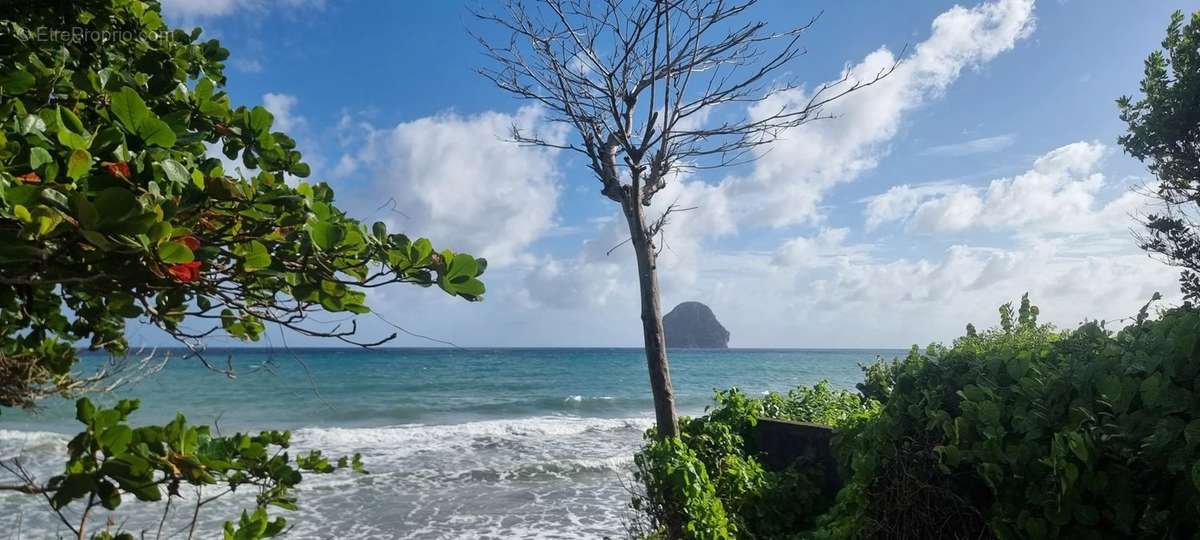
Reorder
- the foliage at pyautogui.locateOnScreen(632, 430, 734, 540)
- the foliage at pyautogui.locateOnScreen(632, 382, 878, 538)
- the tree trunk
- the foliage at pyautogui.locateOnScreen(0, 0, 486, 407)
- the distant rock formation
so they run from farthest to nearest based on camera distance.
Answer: the distant rock formation, the tree trunk, the foliage at pyautogui.locateOnScreen(632, 382, 878, 538), the foliage at pyautogui.locateOnScreen(632, 430, 734, 540), the foliage at pyautogui.locateOnScreen(0, 0, 486, 407)

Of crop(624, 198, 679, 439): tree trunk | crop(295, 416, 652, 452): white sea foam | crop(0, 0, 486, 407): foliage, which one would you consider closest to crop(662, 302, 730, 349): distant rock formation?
crop(295, 416, 652, 452): white sea foam

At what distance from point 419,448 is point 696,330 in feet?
377

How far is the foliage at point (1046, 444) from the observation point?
2246mm

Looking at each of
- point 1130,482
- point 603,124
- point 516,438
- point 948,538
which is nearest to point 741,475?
point 948,538

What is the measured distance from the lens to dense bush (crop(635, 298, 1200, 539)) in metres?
2.25

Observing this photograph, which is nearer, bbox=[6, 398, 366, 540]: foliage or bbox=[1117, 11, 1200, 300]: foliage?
bbox=[6, 398, 366, 540]: foliage

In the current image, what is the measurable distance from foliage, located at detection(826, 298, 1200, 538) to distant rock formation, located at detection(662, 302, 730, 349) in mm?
123405

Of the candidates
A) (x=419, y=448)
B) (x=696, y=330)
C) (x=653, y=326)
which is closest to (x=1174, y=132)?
(x=653, y=326)

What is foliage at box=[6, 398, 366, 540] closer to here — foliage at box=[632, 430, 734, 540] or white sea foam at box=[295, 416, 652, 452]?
foliage at box=[632, 430, 734, 540]

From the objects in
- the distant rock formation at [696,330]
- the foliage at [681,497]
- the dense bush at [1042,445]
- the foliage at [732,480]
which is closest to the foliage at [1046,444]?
the dense bush at [1042,445]

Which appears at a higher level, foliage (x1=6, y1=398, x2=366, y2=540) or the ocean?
foliage (x1=6, y1=398, x2=366, y2=540)

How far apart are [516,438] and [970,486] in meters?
14.9

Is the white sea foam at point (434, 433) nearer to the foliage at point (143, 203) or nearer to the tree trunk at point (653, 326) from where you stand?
the tree trunk at point (653, 326)

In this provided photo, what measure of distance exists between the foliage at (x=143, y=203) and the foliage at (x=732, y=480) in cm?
306
